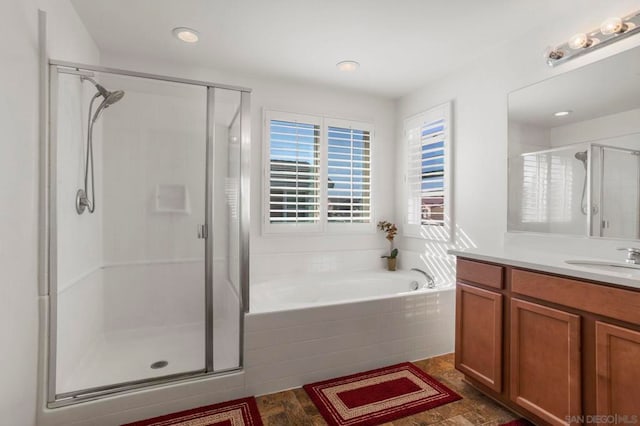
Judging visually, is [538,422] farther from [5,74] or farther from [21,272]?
[5,74]

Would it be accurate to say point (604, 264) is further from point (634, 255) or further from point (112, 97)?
point (112, 97)

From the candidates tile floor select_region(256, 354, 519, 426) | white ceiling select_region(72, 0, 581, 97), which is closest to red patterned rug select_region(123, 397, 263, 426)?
tile floor select_region(256, 354, 519, 426)

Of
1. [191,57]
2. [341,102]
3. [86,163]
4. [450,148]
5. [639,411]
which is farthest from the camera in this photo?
[341,102]

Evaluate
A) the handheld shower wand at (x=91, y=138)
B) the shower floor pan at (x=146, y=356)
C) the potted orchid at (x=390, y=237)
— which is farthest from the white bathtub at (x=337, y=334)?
the handheld shower wand at (x=91, y=138)

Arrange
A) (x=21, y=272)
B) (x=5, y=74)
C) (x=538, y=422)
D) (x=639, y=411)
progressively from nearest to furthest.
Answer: (x=639, y=411), (x=5, y=74), (x=21, y=272), (x=538, y=422)

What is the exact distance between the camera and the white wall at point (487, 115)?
213 centimetres

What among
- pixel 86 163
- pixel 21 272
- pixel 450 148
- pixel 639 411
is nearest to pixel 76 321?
pixel 21 272

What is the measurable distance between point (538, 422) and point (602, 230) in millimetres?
1156

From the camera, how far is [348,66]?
2830mm

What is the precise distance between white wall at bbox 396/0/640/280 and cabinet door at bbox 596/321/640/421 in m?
0.83

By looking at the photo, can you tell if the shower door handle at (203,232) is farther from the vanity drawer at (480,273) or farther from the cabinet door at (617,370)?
the cabinet door at (617,370)

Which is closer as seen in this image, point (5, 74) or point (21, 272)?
point (5, 74)

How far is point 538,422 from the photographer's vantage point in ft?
5.39

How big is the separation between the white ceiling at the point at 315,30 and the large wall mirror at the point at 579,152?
0.51 m
